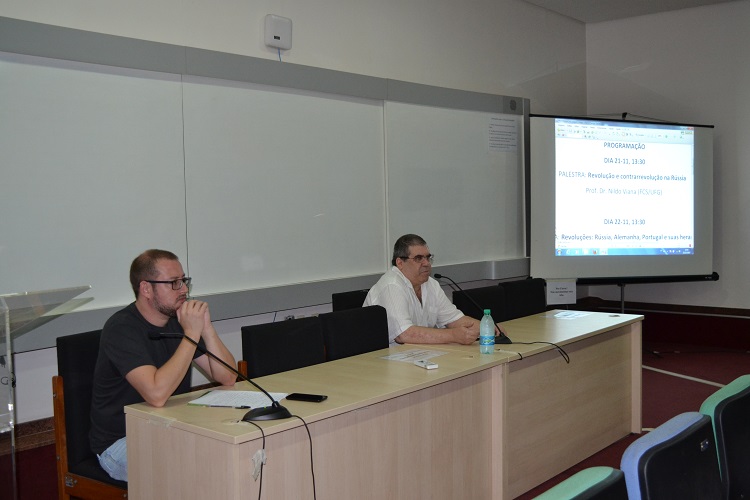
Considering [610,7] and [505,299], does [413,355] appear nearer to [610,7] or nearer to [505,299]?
[505,299]

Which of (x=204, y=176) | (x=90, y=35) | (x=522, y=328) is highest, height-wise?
(x=90, y=35)

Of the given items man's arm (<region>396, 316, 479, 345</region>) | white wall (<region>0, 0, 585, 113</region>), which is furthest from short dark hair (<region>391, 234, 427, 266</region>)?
white wall (<region>0, 0, 585, 113</region>)

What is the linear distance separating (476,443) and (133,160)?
218 centimetres

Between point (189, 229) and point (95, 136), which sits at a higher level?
point (95, 136)

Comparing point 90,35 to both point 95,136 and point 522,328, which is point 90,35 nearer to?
point 95,136

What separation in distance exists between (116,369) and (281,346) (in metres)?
0.75

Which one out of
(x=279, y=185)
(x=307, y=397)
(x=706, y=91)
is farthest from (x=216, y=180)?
(x=706, y=91)

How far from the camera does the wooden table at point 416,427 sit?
2.39 meters

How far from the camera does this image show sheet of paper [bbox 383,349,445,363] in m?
3.41

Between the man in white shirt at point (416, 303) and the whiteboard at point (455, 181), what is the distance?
1.08m

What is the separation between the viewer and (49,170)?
349 centimetres

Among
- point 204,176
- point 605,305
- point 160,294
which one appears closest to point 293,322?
point 160,294

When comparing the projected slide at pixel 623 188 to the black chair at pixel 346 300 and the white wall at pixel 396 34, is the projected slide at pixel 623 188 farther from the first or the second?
the black chair at pixel 346 300

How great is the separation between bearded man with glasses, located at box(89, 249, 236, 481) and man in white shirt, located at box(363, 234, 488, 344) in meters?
1.29
